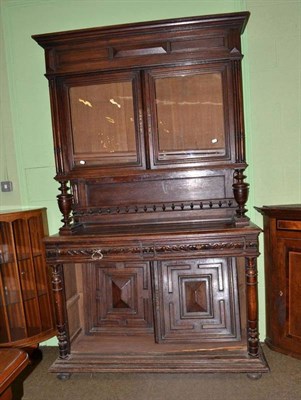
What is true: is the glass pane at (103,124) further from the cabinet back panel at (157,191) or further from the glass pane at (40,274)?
the glass pane at (40,274)

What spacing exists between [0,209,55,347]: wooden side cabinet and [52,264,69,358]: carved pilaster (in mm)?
317

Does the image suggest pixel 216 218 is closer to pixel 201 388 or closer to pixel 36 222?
pixel 201 388

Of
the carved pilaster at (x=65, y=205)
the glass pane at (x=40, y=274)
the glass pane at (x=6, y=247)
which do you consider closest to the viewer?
the carved pilaster at (x=65, y=205)

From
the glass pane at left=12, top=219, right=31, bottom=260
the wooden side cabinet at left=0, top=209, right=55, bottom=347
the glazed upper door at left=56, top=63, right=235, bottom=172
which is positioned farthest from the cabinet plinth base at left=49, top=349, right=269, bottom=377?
the glazed upper door at left=56, top=63, right=235, bottom=172

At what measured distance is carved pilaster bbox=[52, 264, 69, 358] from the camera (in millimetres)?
2207

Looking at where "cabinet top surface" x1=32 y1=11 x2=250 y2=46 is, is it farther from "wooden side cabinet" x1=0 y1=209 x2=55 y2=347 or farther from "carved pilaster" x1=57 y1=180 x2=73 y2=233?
"wooden side cabinet" x1=0 y1=209 x2=55 y2=347

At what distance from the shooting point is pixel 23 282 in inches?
96.7

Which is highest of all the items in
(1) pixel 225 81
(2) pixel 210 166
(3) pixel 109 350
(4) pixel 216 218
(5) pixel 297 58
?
(5) pixel 297 58

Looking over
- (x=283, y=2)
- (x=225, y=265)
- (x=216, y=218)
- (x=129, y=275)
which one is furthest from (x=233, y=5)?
(x=129, y=275)

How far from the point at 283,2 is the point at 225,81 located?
33.2 inches

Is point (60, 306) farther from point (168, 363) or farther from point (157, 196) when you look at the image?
point (157, 196)

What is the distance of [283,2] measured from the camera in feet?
7.83

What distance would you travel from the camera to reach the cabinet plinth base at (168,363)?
208cm

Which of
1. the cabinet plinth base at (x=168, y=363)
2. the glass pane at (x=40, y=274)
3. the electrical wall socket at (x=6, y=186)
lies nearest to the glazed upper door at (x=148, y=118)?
the electrical wall socket at (x=6, y=186)
